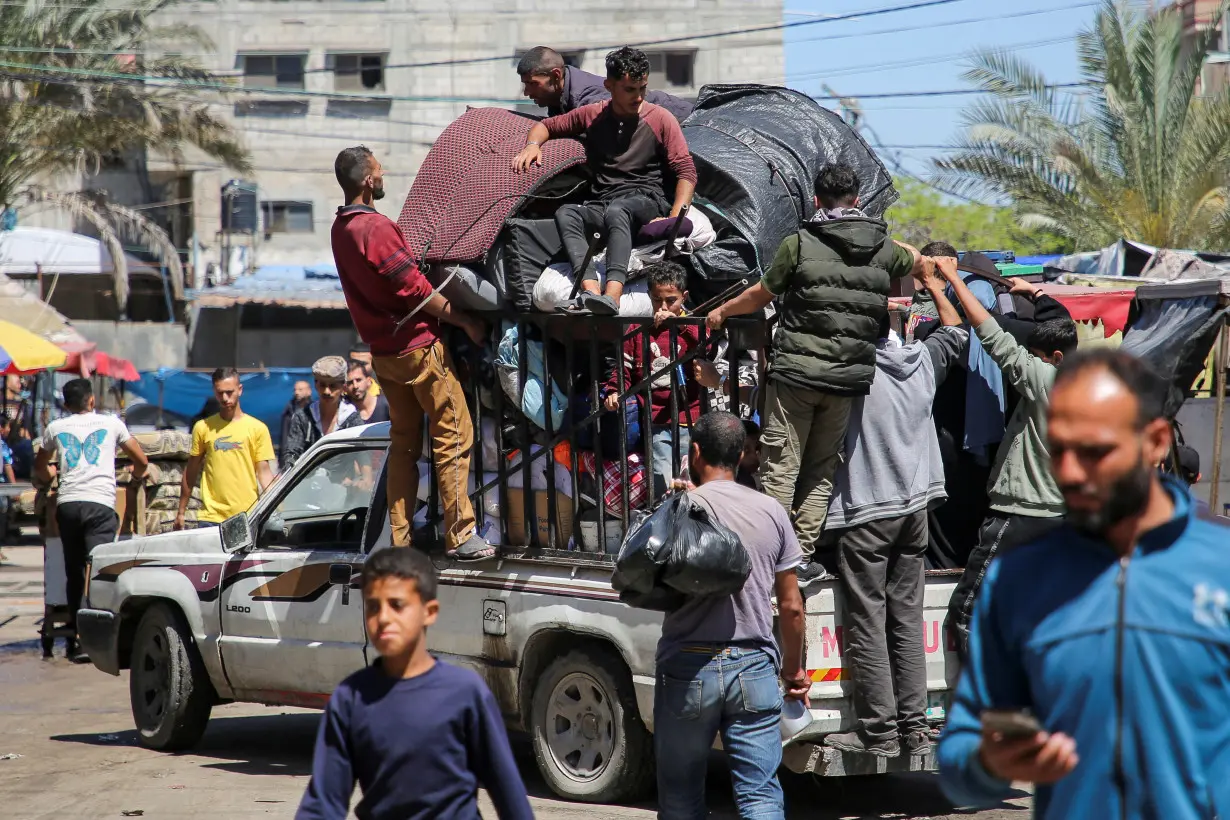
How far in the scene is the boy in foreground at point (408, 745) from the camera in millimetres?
3559

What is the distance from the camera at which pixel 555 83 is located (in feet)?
26.0

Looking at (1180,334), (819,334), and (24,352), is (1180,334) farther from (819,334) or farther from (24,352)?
(24,352)

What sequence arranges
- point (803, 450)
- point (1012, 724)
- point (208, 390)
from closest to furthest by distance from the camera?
point (1012, 724)
point (803, 450)
point (208, 390)

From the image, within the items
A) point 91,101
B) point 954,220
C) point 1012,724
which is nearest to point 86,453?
point 1012,724

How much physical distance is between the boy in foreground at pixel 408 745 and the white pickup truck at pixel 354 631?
2.92 m

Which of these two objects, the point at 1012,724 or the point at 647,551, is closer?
the point at 1012,724

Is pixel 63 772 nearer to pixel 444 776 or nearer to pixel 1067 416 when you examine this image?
pixel 444 776

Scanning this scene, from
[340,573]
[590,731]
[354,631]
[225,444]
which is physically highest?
[225,444]

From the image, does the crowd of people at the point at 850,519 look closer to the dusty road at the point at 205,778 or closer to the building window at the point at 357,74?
the dusty road at the point at 205,778

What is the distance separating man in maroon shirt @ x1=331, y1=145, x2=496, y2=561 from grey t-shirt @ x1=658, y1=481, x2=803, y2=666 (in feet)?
6.77

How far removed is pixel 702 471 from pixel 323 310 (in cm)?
2883

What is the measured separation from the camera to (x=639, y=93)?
730cm

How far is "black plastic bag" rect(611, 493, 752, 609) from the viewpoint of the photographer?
5176 millimetres

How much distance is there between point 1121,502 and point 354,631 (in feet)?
18.9
